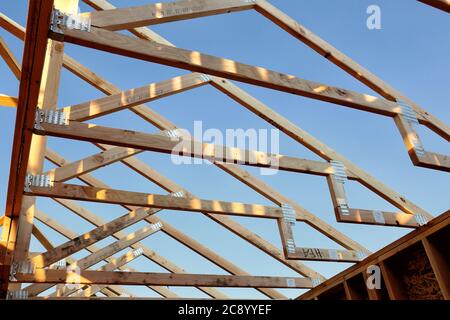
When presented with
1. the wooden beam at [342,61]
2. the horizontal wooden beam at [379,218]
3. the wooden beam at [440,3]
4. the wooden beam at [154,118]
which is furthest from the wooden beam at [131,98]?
the wooden beam at [440,3]

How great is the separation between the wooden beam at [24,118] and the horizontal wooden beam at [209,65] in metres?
0.12

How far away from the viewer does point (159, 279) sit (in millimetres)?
5777

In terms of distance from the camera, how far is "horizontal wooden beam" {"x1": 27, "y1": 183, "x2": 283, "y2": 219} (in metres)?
3.94

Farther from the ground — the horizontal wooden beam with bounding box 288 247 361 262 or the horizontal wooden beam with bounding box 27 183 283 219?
the horizontal wooden beam with bounding box 27 183 283 219

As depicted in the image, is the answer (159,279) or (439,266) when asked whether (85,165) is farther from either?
(439,266)

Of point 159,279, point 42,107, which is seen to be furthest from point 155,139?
point 159,279

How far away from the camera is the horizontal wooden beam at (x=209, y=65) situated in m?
2.50

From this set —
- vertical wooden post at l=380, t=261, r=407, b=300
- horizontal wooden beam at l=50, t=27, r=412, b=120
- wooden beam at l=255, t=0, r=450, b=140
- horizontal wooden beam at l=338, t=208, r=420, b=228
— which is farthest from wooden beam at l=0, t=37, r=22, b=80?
vertical wooden post at l=380, t=261, r=407, b=300

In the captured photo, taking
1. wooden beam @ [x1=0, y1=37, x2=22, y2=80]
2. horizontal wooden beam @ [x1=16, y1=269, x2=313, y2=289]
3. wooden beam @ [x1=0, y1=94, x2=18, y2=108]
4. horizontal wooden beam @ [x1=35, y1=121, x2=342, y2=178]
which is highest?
A: wooden beam @ [x1=0, y1=37, x2=22, y2=80]

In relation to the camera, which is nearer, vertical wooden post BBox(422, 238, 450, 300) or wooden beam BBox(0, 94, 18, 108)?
wooden beam BBox(0, 94, 18, 108)

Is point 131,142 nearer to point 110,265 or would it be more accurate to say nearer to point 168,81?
point 168,81

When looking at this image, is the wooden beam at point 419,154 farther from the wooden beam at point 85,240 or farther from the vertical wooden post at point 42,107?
the wooden beam at point 85,240

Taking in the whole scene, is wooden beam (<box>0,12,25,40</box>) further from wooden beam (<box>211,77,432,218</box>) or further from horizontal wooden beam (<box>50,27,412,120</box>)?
wooden beam (<box>211,77,432,218</box>)

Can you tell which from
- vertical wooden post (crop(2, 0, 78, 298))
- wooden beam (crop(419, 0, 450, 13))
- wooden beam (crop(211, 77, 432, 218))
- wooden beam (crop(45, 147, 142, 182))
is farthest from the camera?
wooden beam (crop(211, 77, 432, 218))
